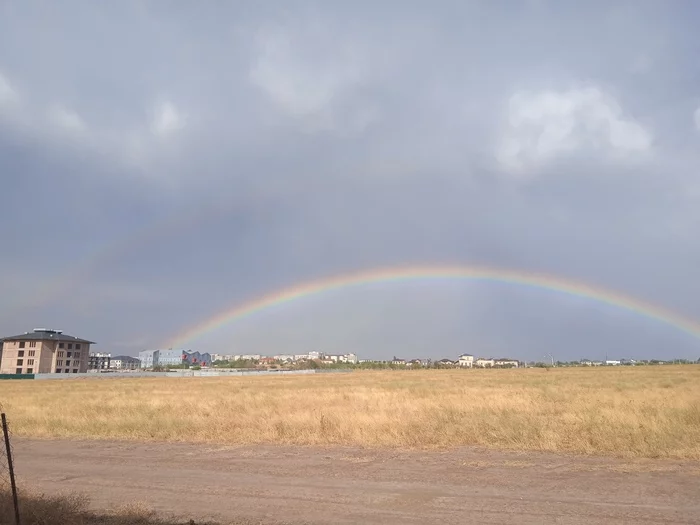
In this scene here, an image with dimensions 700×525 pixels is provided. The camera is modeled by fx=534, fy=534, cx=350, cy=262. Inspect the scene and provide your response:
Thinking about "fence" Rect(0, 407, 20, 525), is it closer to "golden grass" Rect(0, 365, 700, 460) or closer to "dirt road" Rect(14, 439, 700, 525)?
"dirt road" Rect(14, 439, 700, 525)

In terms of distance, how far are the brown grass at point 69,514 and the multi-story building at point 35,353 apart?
556 ft

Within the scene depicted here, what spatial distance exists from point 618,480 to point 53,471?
14.1m

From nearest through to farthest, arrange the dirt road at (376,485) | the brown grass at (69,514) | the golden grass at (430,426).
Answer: the brown grass at (69,514), the dirt road at (376,485), the golden grass at (430,426)

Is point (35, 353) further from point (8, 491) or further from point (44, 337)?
point (8, 491)

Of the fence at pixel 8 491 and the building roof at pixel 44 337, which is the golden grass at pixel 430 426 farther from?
the building roof at pixel 44 337

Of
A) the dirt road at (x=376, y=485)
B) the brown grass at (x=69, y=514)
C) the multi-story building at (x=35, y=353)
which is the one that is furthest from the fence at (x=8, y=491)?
the multi-story building at (x=35, y=353)

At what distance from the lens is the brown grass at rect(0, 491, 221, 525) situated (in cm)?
855

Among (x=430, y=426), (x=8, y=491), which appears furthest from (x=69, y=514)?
(x=430, y=426)

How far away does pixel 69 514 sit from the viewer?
8891 mm

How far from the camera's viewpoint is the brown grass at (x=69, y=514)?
8555mm

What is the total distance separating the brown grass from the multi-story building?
169590 millimetres

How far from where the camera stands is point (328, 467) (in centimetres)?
1387

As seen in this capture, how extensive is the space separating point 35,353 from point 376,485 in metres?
173

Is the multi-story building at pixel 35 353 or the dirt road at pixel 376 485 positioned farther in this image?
the multi-story building at pixel 35 353
